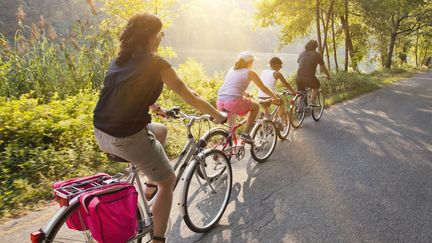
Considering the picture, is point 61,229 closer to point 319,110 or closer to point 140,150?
point 140,150

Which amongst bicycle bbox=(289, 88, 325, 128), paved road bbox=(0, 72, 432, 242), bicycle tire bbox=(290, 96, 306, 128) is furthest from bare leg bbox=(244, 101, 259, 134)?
bicycle tire bbox=(290, 96, 306, 128)

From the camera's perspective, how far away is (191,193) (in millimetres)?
3607

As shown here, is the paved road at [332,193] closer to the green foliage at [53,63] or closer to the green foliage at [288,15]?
the green foliage at [53,63]

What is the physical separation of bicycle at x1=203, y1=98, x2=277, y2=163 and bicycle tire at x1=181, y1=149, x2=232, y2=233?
1.54 feet

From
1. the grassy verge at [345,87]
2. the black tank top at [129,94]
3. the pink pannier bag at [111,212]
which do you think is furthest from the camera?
the grassy verge at [345,87]

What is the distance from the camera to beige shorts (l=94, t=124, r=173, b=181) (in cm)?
256

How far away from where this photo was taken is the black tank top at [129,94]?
2.38m

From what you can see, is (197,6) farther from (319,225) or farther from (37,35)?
(319,225)

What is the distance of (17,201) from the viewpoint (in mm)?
3963

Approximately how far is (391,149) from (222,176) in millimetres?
4399

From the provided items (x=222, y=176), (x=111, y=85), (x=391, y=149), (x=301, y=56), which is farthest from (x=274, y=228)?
(x=301, y=56)

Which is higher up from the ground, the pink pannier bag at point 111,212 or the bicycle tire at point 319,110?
the pink pannier bag at point 111,212

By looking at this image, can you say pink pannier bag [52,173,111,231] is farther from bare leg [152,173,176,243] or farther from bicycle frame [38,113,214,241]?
bare leg [152,173,176,243]

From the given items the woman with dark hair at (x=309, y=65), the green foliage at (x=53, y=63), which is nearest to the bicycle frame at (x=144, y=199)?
the green foliage at (x=53, y=63)
